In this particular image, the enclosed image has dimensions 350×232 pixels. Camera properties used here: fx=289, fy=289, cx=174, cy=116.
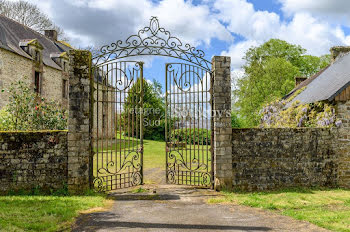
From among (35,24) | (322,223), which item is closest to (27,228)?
(322,223)

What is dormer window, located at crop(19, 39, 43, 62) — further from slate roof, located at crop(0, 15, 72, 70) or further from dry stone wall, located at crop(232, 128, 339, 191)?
dry stone wall, located at crop(232, 128, 339, 191)

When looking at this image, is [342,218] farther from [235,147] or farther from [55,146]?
[55,146]

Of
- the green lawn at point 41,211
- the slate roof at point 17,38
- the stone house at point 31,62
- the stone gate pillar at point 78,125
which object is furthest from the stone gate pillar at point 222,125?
the slate roof at point 17,38

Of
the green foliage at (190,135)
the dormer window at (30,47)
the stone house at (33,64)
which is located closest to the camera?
the green foliage at (190,135)

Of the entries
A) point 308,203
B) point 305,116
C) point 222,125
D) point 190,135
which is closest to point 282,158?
point 308,203

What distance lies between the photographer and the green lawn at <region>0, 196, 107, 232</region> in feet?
15.4

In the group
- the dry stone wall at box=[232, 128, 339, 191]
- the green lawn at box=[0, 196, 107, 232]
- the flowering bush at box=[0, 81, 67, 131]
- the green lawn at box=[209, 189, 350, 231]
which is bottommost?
the green lawn at box=[209, 189, 350, 231]

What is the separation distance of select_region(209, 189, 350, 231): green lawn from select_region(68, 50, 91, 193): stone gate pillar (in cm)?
315

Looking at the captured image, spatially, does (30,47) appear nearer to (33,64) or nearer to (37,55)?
(37,55)

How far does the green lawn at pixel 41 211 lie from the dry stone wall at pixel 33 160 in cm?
47

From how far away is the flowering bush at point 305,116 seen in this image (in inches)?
342

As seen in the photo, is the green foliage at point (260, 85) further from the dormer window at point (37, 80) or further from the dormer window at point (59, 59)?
the dormer window at point (37, 80)

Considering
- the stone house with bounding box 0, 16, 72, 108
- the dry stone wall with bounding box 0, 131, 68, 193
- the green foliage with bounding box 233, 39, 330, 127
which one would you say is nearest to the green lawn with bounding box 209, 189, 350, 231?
the dry stone wall with bounding box 0, 131, 68, 193

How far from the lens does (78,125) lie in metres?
6.96
